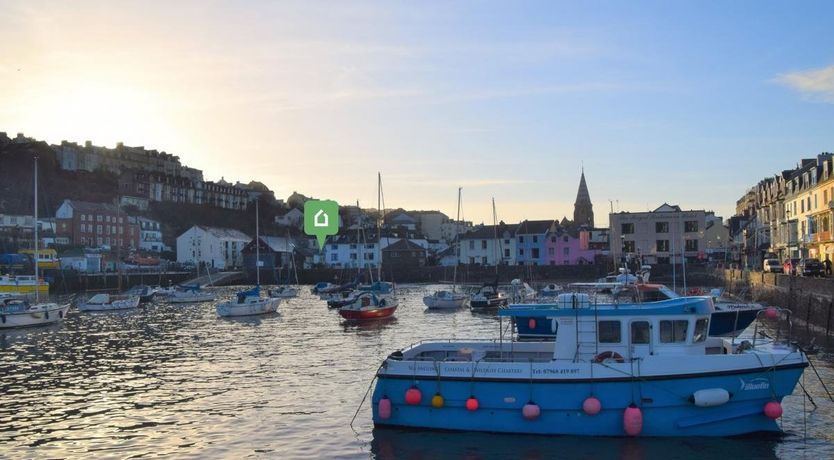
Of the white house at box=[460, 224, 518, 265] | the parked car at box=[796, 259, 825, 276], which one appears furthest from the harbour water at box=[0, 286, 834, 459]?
the white house at box=[460, 224, 518, 265]

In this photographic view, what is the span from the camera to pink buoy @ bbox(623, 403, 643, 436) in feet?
64.2

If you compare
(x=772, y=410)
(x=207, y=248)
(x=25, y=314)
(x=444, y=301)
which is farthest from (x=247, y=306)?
(x=207, y=248)

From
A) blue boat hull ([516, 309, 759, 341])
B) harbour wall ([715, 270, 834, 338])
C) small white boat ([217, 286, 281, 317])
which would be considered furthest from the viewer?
small white boat ([217, 286, 281, 317])

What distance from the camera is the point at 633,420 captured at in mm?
19547

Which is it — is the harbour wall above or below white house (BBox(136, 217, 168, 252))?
below

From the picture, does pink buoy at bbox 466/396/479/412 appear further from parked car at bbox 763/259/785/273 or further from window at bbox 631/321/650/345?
parked car at bbox 763/259/785/273

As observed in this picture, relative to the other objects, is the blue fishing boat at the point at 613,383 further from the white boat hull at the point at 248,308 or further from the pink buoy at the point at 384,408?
the white boat hull at the point at 248,308

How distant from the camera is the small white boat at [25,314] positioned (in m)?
53.8

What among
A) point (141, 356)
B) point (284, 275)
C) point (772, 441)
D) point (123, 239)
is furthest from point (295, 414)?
point (123, 239)

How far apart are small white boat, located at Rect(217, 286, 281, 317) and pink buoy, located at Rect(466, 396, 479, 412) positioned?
153ft

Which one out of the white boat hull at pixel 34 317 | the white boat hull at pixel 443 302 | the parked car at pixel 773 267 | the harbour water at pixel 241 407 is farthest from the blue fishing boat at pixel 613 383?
the parked car at pixel 773 267

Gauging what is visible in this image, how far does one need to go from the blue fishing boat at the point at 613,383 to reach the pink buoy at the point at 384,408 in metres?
0.04

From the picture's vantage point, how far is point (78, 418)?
24141 mm

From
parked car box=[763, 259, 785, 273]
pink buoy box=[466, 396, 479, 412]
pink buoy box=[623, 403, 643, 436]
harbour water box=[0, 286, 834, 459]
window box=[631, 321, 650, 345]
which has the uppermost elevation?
parked car box=[763, 259, 785, 273]
